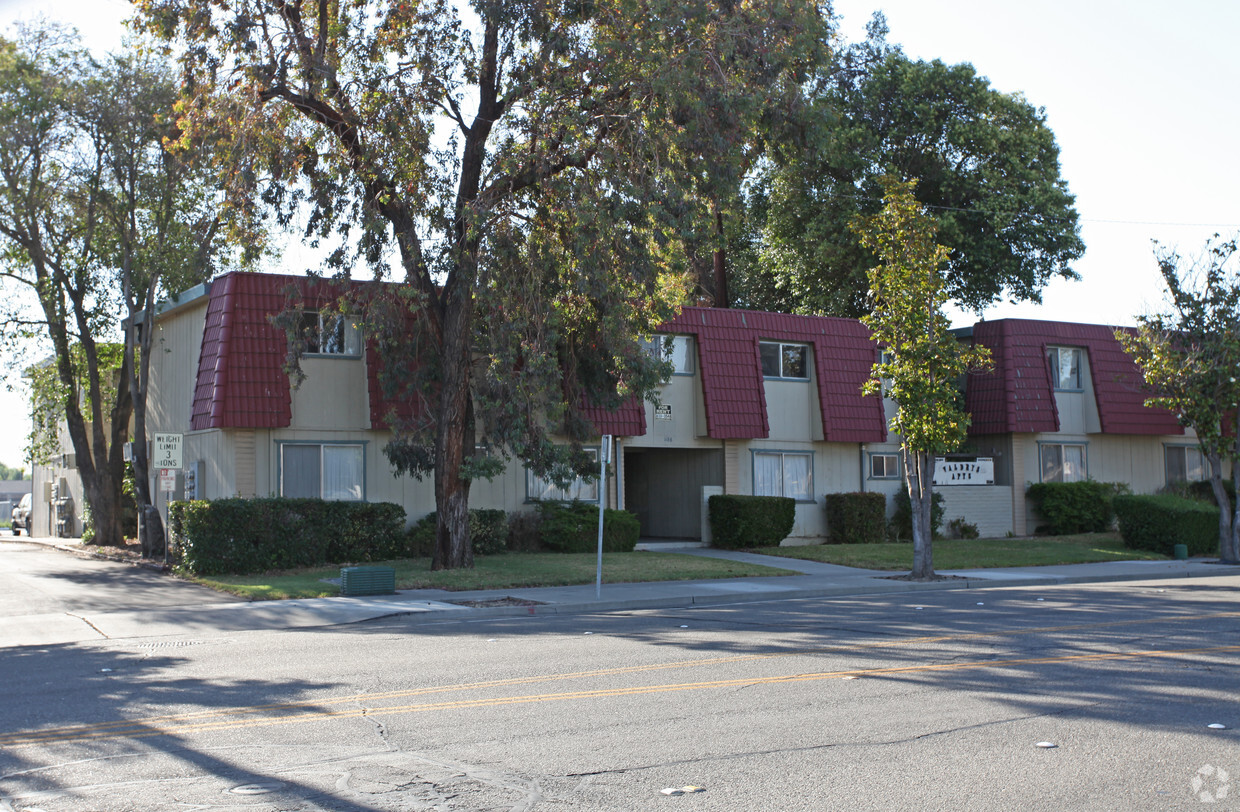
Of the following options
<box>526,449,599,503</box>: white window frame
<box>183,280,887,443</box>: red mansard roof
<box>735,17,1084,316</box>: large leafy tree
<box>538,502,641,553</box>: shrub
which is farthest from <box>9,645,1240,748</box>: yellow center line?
<box>735,17,1084,316</box>: large leafy tree

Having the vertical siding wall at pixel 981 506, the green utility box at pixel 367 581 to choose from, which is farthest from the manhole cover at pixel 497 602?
the vertical siding wall at pixel 981 506

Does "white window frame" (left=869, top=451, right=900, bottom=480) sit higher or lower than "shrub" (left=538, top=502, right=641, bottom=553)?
higher

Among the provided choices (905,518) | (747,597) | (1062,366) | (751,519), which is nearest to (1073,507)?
(1062,366)

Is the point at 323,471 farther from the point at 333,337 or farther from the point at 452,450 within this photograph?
→ the point at 452,450

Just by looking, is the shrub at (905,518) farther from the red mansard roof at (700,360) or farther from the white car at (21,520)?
the white car at (21,520)

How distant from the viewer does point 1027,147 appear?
41719mm

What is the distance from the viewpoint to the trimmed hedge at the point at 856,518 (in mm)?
30000

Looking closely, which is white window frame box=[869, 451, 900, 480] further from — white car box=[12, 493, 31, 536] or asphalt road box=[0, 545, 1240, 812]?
white car box=[12, 493, 31, 536]

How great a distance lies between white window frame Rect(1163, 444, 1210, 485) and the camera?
35906 millimetres

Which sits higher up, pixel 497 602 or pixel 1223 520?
pixel 1223 520

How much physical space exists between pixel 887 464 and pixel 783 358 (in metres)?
4.50

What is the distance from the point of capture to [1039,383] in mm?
32719

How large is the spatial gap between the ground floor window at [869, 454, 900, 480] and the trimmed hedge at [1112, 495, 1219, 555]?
234 inches

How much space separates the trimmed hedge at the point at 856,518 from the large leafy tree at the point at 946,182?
1388 centimetres
